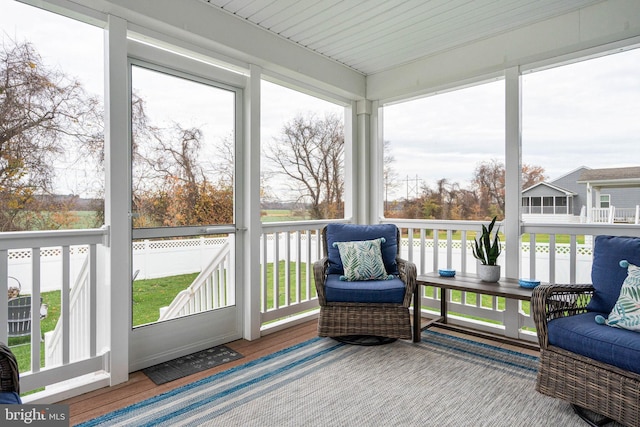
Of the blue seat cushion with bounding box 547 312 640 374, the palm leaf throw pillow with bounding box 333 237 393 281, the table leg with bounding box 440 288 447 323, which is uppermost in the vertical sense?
the palm leaf throw pillow with bounding box 333 237 393 281

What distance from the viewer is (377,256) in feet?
10.7

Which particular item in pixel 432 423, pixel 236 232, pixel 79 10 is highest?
pixel 79 10

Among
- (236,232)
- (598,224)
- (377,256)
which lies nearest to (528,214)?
(598,224)

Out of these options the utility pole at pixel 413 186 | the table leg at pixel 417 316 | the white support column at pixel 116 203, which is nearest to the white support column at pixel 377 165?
the utility pole at pixel 413 186

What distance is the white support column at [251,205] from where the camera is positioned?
126 inches

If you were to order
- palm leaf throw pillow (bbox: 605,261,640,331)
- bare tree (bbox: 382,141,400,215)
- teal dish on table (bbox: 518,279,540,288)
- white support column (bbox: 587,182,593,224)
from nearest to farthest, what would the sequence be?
palm leaf throw pillow (bbox: 605,261,640,331) → teal dish on table (bbox: 518,279,540,288) → white support column (bbox: 587,182,593,224) → bare tree (bbox: 382,141,400,215)

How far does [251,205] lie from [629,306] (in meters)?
2.60

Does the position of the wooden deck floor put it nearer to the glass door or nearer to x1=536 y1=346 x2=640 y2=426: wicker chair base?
the glass door

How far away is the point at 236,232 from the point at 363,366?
4.89 feet

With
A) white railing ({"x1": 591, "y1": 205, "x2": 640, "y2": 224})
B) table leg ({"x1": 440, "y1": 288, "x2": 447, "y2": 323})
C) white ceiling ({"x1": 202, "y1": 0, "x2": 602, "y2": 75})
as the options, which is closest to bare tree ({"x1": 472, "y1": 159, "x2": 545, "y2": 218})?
white railing ({"x1": 591, "y1": 205, "x2": 640, "y2": 224})

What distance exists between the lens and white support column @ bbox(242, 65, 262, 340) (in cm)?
319

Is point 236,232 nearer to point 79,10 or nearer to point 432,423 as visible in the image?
point 79,10

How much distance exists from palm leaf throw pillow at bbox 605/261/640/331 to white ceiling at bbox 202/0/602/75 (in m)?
2.01

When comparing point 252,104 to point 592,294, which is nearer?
point 592,294
